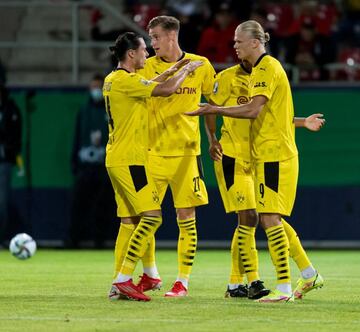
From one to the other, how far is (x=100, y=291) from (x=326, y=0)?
11936 millimetres

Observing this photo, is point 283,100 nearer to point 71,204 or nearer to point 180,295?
point 180,295

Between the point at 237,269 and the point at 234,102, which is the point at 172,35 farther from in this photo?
the point at 237,269

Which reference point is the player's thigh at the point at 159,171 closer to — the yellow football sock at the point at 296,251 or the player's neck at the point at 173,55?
the player's neck at the point at 173,55

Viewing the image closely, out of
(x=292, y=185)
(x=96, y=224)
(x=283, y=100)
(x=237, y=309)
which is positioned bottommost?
(x=96, y=224)

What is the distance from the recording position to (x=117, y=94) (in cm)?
977

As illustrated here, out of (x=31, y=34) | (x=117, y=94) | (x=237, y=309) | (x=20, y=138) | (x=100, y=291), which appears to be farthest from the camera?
(x=31, y=34)

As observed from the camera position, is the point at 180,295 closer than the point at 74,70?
Yes

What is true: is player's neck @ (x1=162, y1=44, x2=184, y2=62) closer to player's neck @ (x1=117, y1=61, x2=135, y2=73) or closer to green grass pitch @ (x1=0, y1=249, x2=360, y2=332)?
player's neck @ (x1=117, y1=61, x2=135, y2=73)

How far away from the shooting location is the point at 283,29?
64.2 feet

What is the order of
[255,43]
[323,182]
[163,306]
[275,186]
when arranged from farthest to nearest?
[323,182] < [255,43] < [275,186] < [163,306]

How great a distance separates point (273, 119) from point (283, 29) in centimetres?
1030

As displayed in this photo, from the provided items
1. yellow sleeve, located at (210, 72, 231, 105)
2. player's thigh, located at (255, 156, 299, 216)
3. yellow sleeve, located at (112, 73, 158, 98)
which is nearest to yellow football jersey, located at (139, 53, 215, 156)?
yellow sleeve, located at (210, 72, 231, 105)

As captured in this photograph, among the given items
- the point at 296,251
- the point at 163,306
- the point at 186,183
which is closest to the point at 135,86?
the point at 186,183

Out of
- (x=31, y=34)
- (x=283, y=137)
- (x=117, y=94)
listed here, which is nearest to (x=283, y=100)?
(x=283, y=137)
